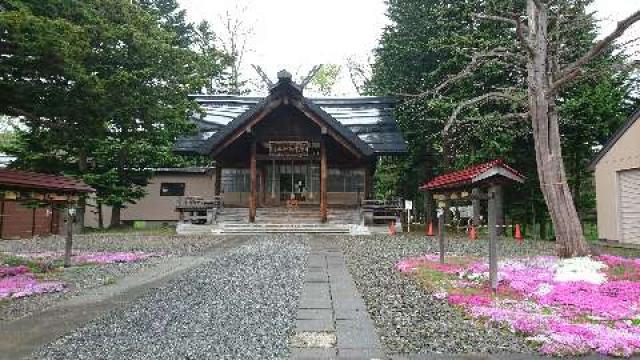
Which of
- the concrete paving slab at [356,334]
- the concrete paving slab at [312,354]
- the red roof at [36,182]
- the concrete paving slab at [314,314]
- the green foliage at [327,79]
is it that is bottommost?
the concrete paving slab at [312,354]

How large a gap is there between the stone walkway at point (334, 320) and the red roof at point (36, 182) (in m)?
5.58

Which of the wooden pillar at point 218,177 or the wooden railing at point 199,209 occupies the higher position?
the wooden pillar at point 218,177

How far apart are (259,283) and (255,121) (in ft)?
44.9

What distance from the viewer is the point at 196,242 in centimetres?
1659

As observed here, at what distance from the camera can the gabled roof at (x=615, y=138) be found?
16.5m

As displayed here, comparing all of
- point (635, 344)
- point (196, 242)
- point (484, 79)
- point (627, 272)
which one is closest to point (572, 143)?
point (484, 79)

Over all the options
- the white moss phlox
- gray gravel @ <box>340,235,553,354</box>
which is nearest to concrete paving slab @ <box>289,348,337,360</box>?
gray gravel @ <box>340,235,553,354</box>

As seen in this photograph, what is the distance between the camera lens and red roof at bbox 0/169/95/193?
873 centimetres

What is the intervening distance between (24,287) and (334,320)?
589 centimetres

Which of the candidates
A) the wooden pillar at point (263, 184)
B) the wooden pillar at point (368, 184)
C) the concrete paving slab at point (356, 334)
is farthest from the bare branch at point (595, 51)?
the wooden pillar at point (263, 184)

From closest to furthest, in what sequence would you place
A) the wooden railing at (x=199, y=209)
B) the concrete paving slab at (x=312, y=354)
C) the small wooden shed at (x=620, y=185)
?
1. the concrete paving slab at (x=312, y=354)
2. the small wooden shed at (x=620, y=185)
3. the wooden railing at (x=199, y=209)

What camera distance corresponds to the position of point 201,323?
609cm

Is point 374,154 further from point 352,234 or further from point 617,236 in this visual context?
point 617,236

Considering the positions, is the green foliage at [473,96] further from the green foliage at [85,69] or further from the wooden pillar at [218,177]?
the wooden pillar at [218,177]
